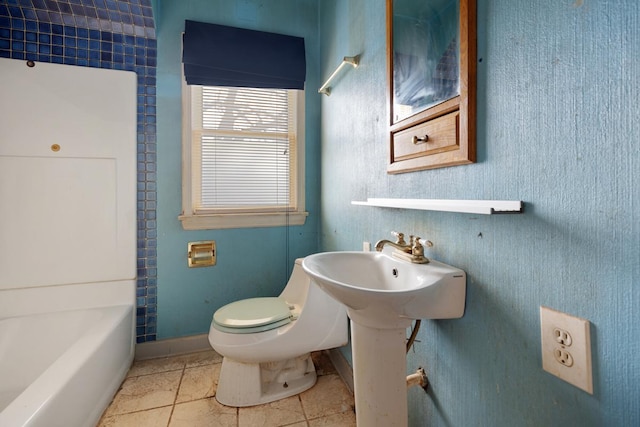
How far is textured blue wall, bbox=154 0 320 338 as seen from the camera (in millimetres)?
1880

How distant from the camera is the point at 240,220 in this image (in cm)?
202

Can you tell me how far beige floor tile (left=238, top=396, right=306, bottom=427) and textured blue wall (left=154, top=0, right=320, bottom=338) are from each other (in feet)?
2.43

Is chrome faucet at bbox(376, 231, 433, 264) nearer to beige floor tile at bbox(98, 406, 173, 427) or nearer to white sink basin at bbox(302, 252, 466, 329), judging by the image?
white sink basin at bbox(302, 252, 466, 329)

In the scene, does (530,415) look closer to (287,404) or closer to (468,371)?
(468,371)

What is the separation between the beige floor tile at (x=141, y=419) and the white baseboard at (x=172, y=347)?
521 millimetres

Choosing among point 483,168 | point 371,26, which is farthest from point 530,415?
point 371,26

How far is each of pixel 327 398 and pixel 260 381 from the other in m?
0.36

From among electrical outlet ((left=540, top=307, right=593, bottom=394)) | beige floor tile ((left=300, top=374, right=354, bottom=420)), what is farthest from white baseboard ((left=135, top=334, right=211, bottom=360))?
electrical outlet ((left=540, top=307, right=593, bottom=394))

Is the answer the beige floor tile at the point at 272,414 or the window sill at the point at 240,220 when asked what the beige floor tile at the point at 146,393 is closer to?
the beige floor tile at the point at 272,414

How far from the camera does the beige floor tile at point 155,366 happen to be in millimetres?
1736

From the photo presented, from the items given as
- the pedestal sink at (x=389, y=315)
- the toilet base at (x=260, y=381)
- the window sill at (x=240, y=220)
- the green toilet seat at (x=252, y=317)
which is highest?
the window sill at (x=240, y=220)

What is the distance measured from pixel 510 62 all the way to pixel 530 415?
2.65ft

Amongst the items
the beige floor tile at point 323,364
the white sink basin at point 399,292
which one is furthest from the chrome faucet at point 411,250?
the beige floor tile at point 323,364

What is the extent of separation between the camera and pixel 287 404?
147 cm
